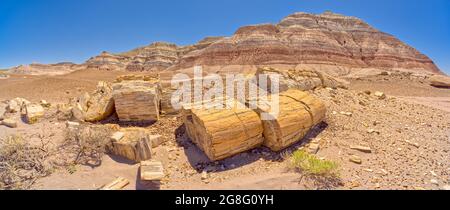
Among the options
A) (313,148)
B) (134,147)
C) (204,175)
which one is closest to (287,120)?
(313,148)

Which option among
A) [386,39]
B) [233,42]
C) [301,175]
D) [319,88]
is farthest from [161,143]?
[386,39]

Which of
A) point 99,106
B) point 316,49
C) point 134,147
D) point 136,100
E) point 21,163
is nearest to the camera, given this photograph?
point 21,163

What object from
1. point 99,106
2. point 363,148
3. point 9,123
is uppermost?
point 99,106

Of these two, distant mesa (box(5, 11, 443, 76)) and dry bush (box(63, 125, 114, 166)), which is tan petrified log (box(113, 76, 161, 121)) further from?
distant mesa (box(5, 11, 443, 76))

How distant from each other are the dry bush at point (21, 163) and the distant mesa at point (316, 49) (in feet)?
109

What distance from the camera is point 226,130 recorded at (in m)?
3.81

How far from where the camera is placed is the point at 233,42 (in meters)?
42.2

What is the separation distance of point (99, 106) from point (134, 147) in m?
2.16

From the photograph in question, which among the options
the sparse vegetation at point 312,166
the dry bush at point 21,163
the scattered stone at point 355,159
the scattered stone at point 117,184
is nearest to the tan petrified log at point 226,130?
the sparse vegetation at point 312,166

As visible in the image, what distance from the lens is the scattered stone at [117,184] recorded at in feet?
11.0

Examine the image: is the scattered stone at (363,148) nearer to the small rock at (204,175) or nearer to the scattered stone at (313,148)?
the scattered stone at (313,148)

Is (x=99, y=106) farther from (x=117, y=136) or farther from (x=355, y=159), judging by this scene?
(x=355, y=159)

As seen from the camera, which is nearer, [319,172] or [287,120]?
[319,172]
